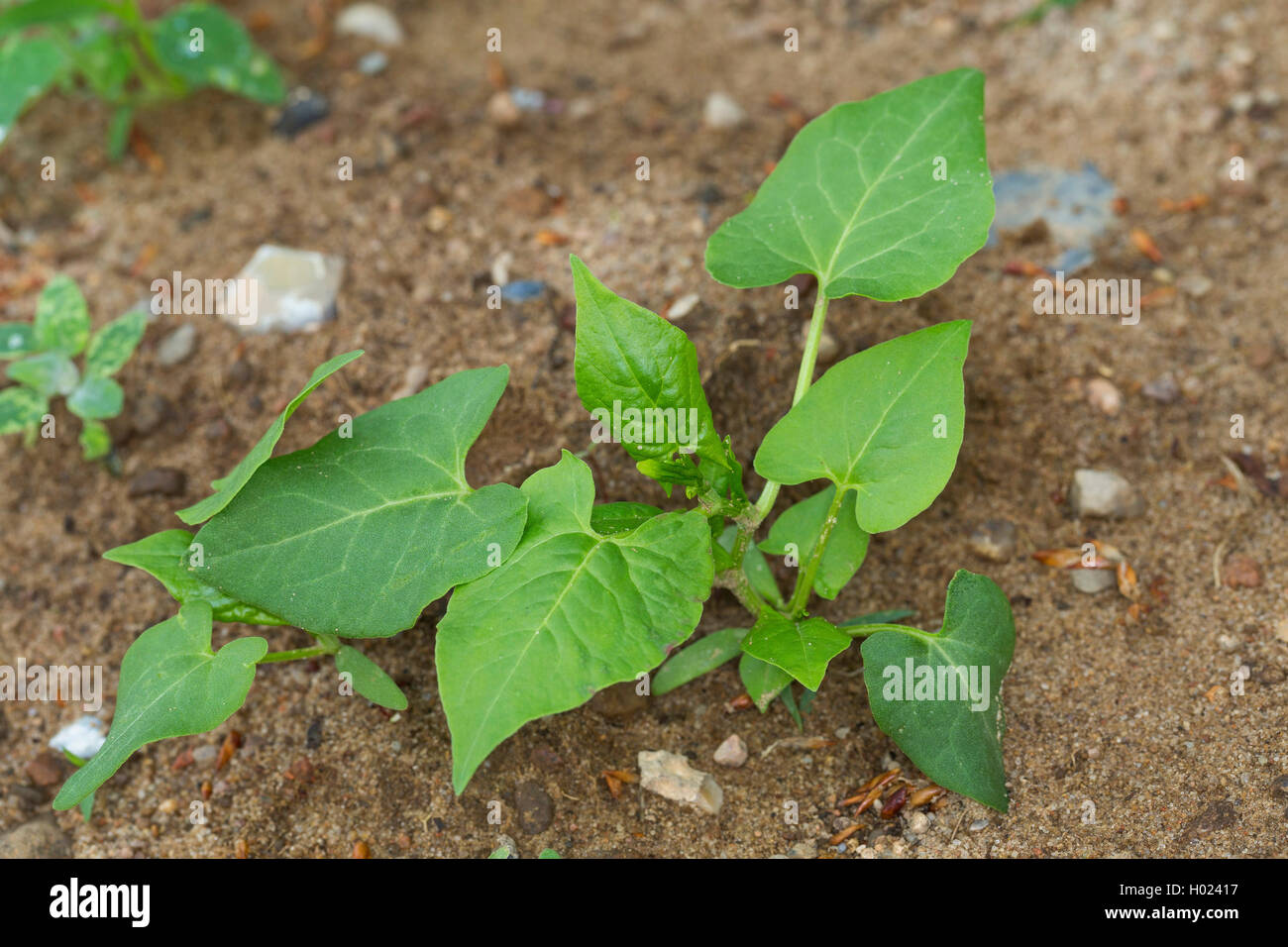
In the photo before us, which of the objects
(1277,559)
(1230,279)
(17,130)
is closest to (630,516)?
(1277,559)

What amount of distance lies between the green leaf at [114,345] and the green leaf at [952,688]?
6.34 feet

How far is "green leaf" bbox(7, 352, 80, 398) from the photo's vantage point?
262 centimetres

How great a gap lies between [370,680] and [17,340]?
1.42m

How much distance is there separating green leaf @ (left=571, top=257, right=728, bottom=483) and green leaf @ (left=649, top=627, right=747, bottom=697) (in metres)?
0.43

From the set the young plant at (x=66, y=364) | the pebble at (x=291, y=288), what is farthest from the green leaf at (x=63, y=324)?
the pebble at (x=291, y=288)

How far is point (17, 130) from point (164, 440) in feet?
5.04

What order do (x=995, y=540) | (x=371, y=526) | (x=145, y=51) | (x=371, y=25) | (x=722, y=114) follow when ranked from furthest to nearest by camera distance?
(x=371, y=25), (x=145, y=51), (x=722, y=114), (x=995, y=540), (x=371, y=526)

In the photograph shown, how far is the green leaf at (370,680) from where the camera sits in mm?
2105

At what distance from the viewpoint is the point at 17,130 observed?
138 inches

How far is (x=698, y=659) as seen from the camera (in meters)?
2.21

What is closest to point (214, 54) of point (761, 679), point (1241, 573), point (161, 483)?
point (161, 483)

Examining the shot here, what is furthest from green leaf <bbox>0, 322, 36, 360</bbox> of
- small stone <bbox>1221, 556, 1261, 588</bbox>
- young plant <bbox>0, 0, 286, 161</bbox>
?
small stone <bbox>1221, 556, 1261, 588</bbox>

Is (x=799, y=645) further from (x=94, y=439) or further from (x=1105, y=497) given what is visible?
(x=94, y=439)
